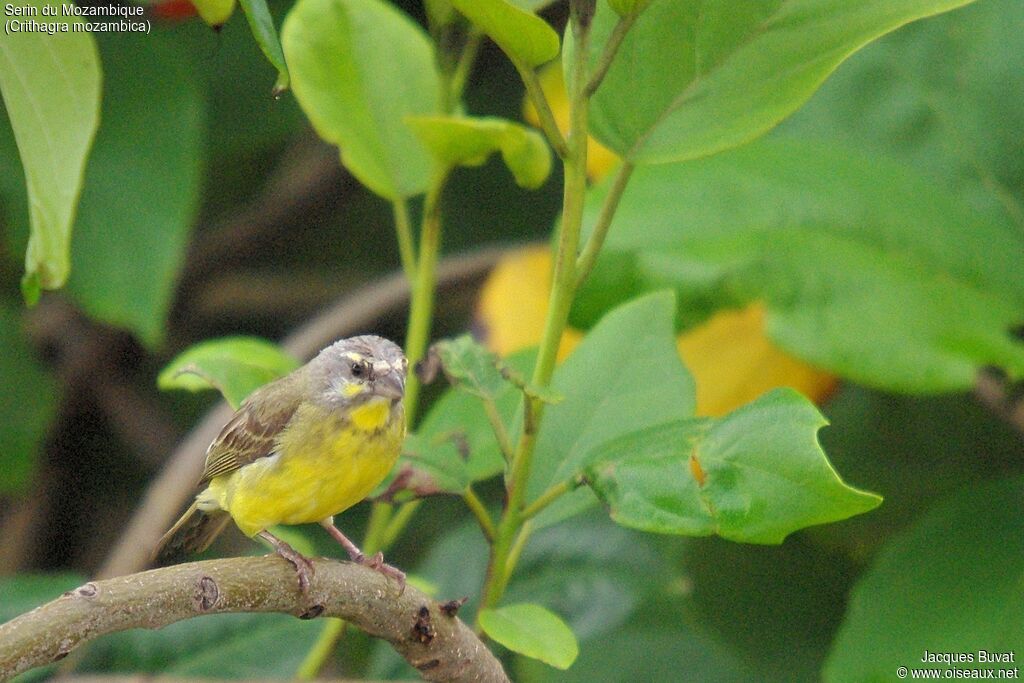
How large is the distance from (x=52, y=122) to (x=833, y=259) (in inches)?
35.7

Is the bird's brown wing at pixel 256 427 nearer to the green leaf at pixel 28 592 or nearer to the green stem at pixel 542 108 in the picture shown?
the green stem at pixel 542 108

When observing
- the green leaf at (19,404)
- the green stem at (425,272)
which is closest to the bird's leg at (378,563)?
the green stem at (425,272)

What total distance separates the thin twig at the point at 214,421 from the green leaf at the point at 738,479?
0.96m

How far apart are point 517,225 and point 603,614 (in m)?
0.96

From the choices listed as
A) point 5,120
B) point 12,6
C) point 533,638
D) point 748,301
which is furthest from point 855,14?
point 5,120

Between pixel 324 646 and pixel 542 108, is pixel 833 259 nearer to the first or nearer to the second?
pixel 542 108

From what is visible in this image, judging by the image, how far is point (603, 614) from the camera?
6.61 ft

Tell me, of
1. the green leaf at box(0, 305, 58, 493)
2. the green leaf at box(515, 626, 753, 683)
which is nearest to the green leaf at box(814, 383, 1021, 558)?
the green leaf at box(515, 626, 753, 683)

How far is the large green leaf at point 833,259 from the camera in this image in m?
1.34

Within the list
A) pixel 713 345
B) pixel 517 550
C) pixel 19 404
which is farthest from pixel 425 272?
pixel 19 404

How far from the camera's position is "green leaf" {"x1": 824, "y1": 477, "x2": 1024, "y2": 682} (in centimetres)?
132

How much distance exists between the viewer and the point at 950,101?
5.57 feet

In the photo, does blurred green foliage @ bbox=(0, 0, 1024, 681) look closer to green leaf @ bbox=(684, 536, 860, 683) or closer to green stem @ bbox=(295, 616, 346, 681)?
green leaf @ bbox=(684, 536, 860, 683)

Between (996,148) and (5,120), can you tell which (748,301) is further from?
(5,120)
